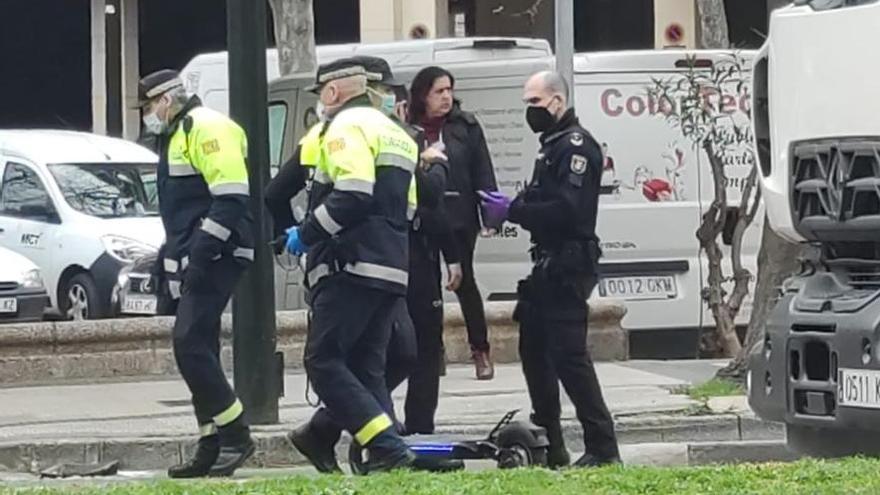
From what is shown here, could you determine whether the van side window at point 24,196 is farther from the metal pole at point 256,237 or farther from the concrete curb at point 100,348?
the metal pole at point 256,237

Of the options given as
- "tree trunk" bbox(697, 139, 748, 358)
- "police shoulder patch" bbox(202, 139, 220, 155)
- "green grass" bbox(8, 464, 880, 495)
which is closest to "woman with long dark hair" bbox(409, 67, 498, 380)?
"police shoulder patch" bbox(202, 139, 220, 155)

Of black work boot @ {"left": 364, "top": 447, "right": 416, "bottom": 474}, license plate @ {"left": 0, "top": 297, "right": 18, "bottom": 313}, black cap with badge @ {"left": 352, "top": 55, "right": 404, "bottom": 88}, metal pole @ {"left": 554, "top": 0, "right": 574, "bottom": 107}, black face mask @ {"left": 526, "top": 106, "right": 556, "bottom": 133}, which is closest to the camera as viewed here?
black work boot @ {"left": 364, "top": 447, "right": 416, "bottom": 474}

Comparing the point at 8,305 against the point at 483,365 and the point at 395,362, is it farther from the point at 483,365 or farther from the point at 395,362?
the point at 395,362

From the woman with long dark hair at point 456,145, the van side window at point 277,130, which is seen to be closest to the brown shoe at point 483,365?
the woman with long dark hair at point 456,145

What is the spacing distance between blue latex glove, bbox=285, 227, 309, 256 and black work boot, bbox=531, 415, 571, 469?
1.53m

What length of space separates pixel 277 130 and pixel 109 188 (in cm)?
210

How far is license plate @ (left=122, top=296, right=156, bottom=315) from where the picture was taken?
51.3 ft

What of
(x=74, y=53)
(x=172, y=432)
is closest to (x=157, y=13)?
(x=74, y=53)

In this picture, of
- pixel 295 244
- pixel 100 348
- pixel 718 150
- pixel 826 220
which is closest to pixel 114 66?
pixel 100 348

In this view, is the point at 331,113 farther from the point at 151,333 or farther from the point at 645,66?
the point at 645,66

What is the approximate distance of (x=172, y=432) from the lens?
36.2ft

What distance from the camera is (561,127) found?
9188 millimetres

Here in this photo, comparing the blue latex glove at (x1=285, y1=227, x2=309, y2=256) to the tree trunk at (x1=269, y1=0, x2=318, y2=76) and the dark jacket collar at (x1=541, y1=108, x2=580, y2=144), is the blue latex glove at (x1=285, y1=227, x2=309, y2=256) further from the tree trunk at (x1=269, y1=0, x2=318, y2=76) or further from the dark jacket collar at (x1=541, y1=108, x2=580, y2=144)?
the tree trunk at (x1=269, y1=0, x2=318, y2=76)

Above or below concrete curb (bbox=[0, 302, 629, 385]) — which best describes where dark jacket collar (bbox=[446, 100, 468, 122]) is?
above
